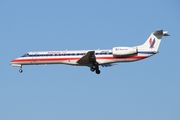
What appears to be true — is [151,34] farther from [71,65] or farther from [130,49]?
[71,65]

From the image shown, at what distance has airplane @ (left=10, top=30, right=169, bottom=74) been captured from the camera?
227ft

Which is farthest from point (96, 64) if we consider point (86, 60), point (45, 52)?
point (45, 52)

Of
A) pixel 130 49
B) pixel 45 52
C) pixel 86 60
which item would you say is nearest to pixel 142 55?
Result: pixel 130 49

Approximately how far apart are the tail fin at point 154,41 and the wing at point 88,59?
17.4 feet

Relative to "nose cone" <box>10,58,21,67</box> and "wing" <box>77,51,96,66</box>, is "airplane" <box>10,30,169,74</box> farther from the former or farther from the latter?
"nose cone" <box>10,58,21,67</box>

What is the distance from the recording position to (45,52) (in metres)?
71.8

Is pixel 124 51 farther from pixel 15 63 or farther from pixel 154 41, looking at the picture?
pixel 15 63

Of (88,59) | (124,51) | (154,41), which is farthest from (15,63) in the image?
(154,41)

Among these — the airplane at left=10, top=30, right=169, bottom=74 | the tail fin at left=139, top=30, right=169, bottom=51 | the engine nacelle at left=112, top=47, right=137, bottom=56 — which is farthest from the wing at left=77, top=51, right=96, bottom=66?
the tail fin at left=139, top=30, right=169, bottom=51

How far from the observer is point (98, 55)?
70.0 meters

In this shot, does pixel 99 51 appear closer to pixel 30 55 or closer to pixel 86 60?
pixel 86 60

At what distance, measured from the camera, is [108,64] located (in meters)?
72.6

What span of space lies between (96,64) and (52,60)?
4.96m

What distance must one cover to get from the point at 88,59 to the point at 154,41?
7.35 meters
